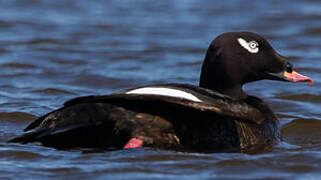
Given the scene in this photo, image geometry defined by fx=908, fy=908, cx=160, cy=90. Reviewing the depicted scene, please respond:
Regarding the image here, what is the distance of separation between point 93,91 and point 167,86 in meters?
3.82

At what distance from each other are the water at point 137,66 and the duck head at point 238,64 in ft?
2.13

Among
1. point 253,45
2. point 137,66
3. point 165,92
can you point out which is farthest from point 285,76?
point 137,66

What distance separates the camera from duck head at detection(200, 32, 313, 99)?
7641 millimetres

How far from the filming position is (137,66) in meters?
12.0

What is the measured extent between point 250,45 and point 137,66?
438 centimetres

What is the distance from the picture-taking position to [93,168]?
658 centimetres

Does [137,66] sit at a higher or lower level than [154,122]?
higher

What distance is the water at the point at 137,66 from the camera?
6719 mm

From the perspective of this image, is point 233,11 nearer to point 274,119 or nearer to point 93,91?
point 93,91

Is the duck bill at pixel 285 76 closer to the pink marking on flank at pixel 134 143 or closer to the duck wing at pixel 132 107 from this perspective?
the duck wing at pixel 132 107

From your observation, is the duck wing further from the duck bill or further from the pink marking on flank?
the duck bill

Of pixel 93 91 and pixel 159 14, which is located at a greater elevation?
pixel 159 14

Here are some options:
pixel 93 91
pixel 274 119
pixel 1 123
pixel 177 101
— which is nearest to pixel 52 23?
pixel 93 91

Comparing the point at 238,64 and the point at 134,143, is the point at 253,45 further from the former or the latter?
the point at 134,143
